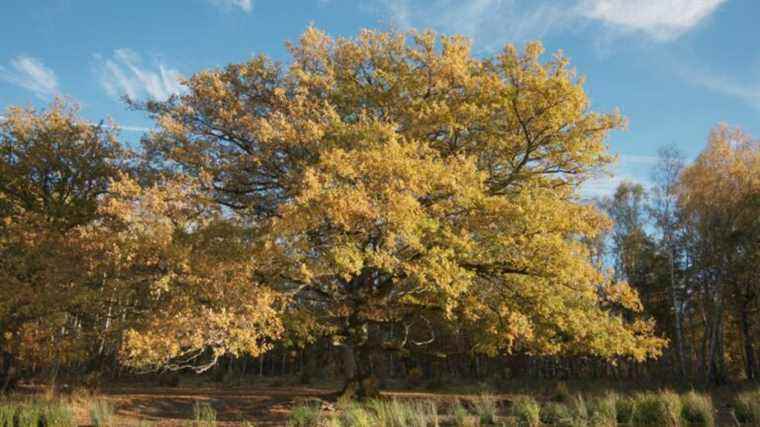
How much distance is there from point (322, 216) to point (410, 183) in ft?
6.50

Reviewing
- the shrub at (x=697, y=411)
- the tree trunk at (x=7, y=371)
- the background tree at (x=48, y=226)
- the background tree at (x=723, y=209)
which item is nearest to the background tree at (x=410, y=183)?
the shrub at (x=697, y=411)

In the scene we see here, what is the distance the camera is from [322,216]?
34.2 feet

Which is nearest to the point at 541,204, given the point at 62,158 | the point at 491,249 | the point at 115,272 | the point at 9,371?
the point at 491,249

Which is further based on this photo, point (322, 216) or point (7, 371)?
point (7, 371)

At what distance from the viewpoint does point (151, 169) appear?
1476cm

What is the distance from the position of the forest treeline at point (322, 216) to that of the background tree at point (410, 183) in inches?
2.6

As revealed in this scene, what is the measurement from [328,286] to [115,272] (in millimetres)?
5829

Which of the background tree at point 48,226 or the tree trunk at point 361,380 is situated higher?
the background tree at point 48,226

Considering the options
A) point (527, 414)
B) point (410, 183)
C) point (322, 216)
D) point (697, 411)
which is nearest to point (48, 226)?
point (322, 216)

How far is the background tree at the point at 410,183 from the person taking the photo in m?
11.0

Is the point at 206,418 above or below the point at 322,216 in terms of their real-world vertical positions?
below

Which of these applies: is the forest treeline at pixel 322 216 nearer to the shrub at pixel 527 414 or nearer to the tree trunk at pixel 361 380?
the tree trunk at pixel 361 380

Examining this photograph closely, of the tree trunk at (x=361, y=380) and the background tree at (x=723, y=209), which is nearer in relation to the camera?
the tree trunk at (x=361, y=380)

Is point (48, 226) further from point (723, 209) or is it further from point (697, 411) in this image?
point (723, 209)
